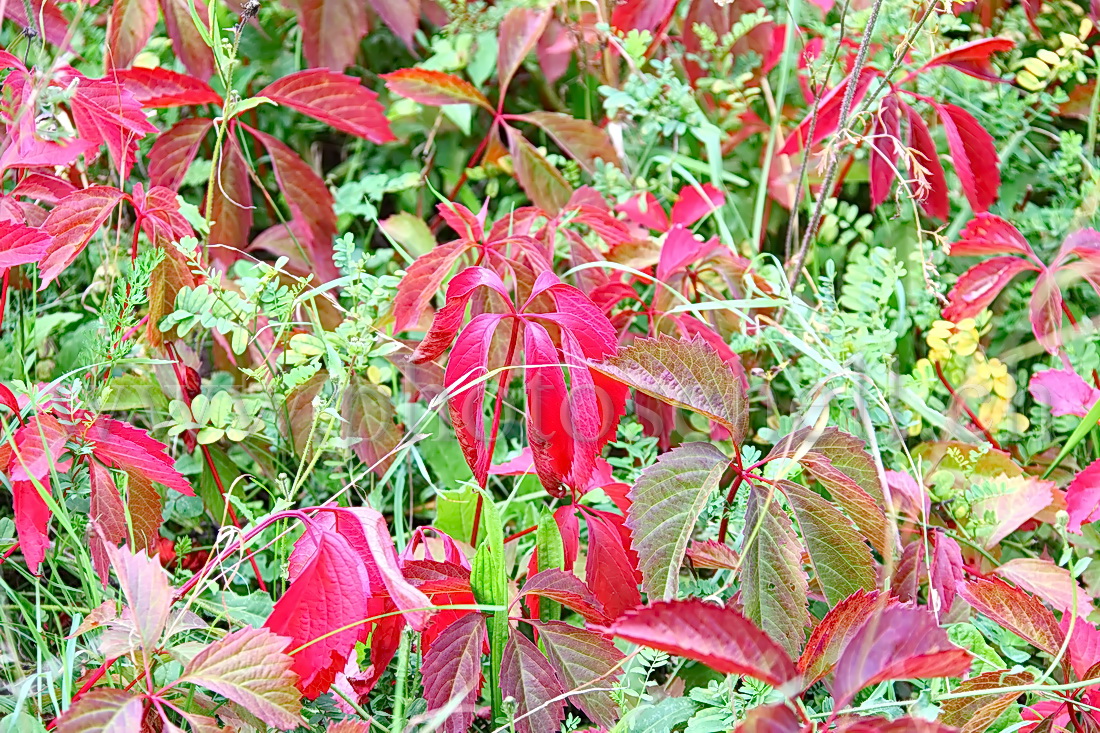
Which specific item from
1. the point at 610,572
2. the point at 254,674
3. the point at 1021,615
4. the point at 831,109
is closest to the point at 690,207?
the point at 831,109

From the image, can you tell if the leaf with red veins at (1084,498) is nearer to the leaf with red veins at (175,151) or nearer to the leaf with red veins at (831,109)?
the leaf with red veins at (831,109)

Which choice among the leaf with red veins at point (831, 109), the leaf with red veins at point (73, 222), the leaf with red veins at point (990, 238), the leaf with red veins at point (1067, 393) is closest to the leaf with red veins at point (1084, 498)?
the leaf with red veins at point (1067, 393)

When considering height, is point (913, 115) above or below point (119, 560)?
above

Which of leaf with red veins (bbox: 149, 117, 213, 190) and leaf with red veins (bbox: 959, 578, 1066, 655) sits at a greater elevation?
leaf with red veins (bbox: 149, 117, 213, 190)

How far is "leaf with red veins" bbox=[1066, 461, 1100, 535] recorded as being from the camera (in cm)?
105

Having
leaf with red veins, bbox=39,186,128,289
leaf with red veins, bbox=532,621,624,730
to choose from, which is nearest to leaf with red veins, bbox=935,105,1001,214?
leaf with red veins, bbox=532,621,624,730

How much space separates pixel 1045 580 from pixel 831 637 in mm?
369

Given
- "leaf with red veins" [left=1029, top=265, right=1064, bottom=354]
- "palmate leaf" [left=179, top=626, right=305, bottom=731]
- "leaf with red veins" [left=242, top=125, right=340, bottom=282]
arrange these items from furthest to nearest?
"leaf with red veins" [left=242, top=125, right=340, bottom=282] → "leaf with red veins" [left=1029, top=265, right=1064, bottom=354] → "palmate leaf" [left=179, top=626, right=305, bottom=731]

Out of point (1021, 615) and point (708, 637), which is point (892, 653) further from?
point (1021, 615)

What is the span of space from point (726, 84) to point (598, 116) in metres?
0.33

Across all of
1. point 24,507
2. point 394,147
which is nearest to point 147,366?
point 24,507

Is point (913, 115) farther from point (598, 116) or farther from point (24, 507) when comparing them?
point (24, 507)

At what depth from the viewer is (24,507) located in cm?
94

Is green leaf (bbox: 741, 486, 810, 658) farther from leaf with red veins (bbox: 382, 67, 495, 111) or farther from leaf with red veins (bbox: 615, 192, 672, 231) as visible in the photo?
leaf with red veins (bbox: 382, 67, 495, 111)
